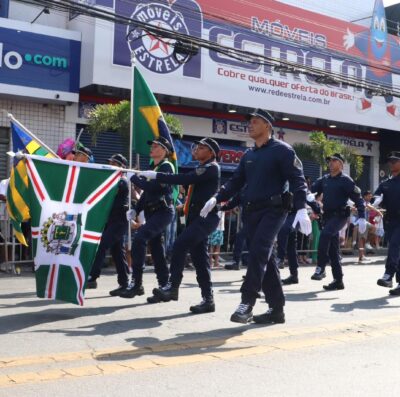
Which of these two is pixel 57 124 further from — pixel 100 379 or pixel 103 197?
pixel 100 379

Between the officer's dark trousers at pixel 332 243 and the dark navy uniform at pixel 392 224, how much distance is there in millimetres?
658

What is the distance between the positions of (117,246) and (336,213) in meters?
3.31

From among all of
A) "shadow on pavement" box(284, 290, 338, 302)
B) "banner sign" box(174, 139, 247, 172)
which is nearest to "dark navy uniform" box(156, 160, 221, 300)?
"shadow on pavement" box(284, 290, 338, 302)

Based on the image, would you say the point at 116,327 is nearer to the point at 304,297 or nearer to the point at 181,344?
the point at 181,344

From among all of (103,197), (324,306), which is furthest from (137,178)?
(324,306)

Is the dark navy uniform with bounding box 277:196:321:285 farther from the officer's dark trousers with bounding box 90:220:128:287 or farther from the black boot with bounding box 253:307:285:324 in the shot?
the black boot with bounding box 253:307:285:324

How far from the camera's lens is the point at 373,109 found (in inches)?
854

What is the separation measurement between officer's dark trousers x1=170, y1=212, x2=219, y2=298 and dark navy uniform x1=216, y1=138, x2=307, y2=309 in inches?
29.6

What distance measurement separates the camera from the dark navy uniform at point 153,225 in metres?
7.07

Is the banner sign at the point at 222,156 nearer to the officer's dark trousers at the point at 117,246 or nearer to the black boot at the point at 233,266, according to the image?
the black boot at the point at 233,266

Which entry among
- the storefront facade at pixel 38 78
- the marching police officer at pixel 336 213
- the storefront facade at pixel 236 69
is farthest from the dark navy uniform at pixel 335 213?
the storefront facade at pixel 38 78

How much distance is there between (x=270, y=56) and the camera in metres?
18.8

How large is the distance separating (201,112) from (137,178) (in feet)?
40.5

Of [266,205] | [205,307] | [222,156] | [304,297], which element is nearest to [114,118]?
[222,156]
